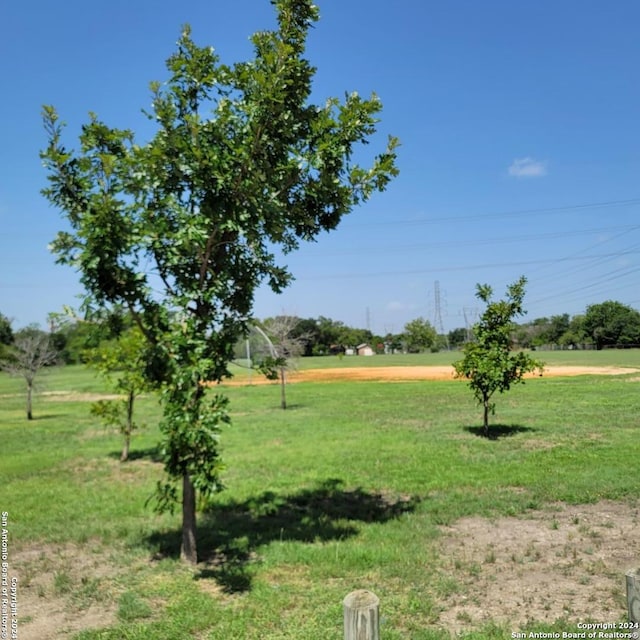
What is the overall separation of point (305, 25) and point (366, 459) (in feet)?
29.2

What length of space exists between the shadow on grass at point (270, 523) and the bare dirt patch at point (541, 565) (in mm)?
1398

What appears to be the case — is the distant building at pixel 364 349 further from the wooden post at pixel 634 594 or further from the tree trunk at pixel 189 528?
the wooden post at pixel 634 594

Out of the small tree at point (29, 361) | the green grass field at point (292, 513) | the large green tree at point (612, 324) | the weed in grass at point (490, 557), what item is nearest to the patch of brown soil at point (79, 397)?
the small tree at point (29, 361)

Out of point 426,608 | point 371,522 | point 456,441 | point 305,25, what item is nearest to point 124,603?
point 426,608

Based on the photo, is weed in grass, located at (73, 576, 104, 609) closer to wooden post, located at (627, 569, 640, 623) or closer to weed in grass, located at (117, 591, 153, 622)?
weed in grass, located at (117, 591, 153, 622)

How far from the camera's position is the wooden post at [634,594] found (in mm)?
2539

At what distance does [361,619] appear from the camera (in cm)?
248

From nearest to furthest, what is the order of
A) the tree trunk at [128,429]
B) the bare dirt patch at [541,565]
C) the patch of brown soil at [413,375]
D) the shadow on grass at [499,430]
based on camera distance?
the bare dirt patch at [541,565] → the tree trunk at [128,429] → the shadow on grass at [499,430] → the patch of brown soil at [413,375]

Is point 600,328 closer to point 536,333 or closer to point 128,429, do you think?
point 536,333

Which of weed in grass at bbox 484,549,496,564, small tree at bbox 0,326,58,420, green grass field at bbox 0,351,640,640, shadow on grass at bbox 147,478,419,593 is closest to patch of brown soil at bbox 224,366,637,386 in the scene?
small tree at bbox 0,326,58,420

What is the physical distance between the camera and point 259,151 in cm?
602

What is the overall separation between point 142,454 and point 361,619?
1276cm

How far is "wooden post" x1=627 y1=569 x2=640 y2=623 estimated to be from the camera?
8.33 ft

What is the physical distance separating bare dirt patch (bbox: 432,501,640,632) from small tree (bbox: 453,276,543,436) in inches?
247
